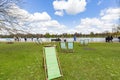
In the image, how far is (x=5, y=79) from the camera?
8.44 meters

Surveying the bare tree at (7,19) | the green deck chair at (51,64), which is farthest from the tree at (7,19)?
the green deck chair at (51,64)

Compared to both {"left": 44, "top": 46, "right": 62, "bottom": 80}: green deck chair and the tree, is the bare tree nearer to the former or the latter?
the tree

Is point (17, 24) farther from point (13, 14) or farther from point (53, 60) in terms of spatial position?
point (53, 60)

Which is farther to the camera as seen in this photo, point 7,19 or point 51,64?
point 7,19

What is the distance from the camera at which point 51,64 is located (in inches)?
339

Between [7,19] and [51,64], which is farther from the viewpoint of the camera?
[7,19]

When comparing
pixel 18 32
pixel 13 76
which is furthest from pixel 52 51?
pixel 18 32

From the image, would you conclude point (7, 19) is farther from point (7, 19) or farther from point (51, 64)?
point (51, 64)

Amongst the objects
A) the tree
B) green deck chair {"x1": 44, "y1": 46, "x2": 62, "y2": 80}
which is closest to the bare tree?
the tree

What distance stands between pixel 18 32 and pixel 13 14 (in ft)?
9.30

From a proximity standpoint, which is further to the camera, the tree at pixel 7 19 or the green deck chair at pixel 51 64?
the tree at pixel 7 19

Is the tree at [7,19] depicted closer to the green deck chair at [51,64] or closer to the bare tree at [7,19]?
the bare tree at [7,19]

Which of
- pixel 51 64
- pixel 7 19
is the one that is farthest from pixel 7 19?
pixel 51 64

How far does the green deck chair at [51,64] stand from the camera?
8.25m
